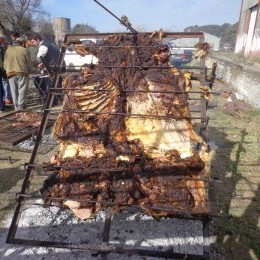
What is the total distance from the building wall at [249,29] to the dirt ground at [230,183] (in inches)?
364

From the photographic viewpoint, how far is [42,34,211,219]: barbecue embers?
300 centimetres

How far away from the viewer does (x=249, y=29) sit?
19.8m

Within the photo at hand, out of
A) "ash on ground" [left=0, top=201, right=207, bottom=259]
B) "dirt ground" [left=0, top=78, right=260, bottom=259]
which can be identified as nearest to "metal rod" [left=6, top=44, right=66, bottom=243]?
"ash on ground" [left=0, top=201, right=207, bottom=259]

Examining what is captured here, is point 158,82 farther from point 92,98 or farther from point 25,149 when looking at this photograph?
point 25,149

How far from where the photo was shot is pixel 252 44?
1698cm

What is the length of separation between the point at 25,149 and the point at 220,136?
4700 mm

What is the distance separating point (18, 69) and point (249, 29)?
661 inches

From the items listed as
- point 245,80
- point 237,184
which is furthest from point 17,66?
point 245,80

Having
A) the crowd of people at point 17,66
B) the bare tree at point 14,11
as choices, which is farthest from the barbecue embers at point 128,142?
the bare tree at point 14,11

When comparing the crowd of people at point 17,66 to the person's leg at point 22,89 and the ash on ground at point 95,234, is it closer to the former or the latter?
the person's leg at point 22,89

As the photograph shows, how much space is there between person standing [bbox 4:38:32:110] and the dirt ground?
294 centimetres

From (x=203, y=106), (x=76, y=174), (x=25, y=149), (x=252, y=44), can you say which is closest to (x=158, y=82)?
(x=203, y=106)

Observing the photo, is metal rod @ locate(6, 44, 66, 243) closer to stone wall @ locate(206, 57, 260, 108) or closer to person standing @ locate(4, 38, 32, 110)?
person standing @ locate(4, 38, 32, 110)

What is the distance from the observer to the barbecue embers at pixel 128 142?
3.00 metres
